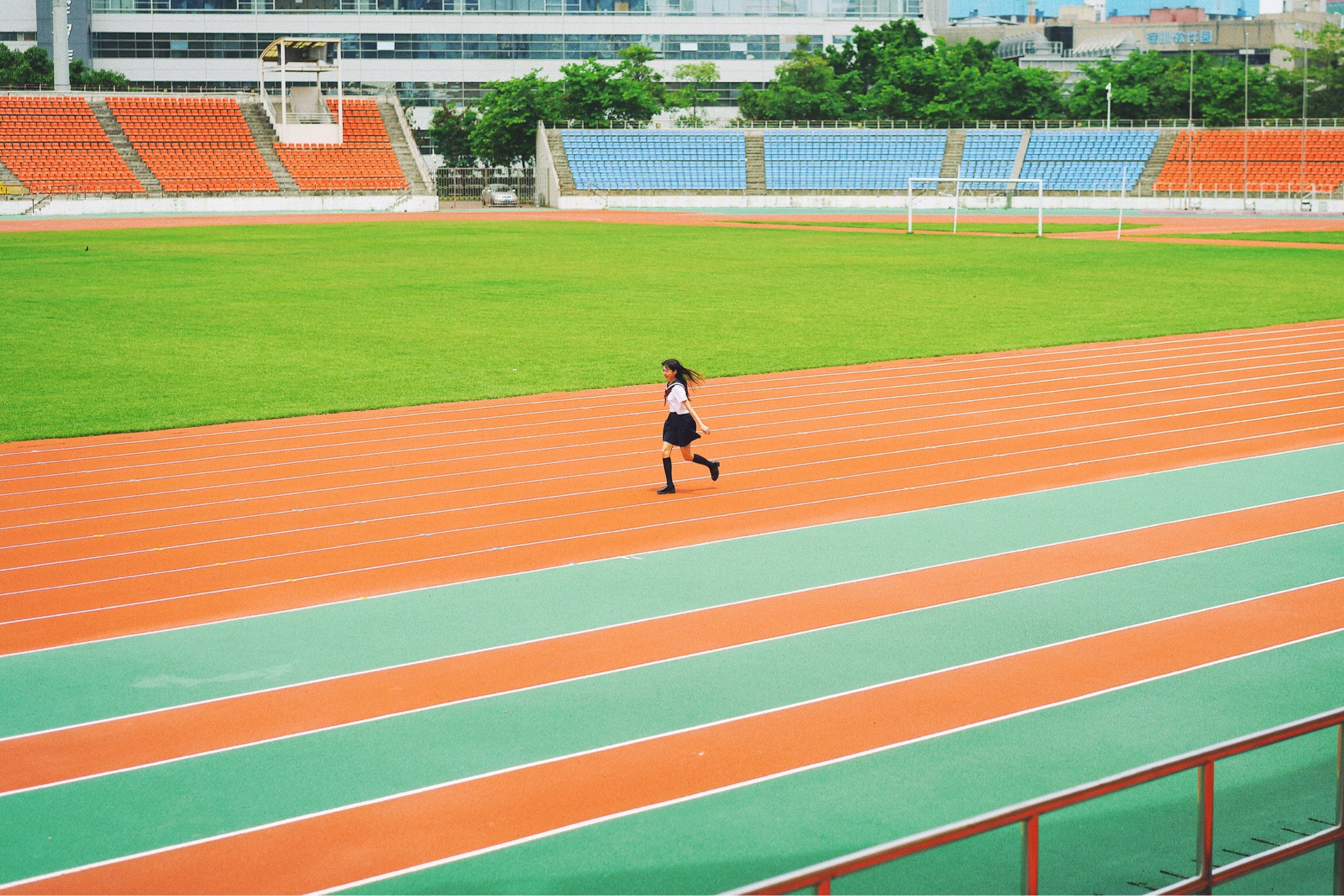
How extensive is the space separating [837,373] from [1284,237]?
3063 cm

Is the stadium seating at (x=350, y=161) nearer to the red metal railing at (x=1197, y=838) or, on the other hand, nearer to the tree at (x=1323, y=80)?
the tree at (x=1323, y=80)

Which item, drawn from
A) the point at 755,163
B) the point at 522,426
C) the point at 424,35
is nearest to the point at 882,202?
the point at 755,163

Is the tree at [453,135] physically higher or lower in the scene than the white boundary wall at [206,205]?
higher

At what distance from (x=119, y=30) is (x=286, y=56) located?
14.6 m

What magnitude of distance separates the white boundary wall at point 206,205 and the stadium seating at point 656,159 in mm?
9144

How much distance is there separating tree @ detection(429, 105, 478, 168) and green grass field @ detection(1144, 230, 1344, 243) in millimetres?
43134

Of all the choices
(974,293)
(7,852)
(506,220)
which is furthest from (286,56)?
(7,852)

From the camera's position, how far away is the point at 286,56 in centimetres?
6669

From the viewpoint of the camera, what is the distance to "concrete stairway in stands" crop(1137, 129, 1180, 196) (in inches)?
2482

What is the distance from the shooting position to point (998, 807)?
4.97 meters

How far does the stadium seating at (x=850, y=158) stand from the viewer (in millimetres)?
67000

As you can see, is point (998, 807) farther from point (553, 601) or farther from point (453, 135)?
point (453, 135)

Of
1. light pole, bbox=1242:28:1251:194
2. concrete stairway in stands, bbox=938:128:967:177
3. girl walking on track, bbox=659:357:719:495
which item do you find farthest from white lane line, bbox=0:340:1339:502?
concrete stairway in stands, bbox=938:128:967:177

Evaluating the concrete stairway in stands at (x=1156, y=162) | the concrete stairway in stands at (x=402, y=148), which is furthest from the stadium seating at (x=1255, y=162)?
the concrete stairway in stands at (x=402, y=148)
